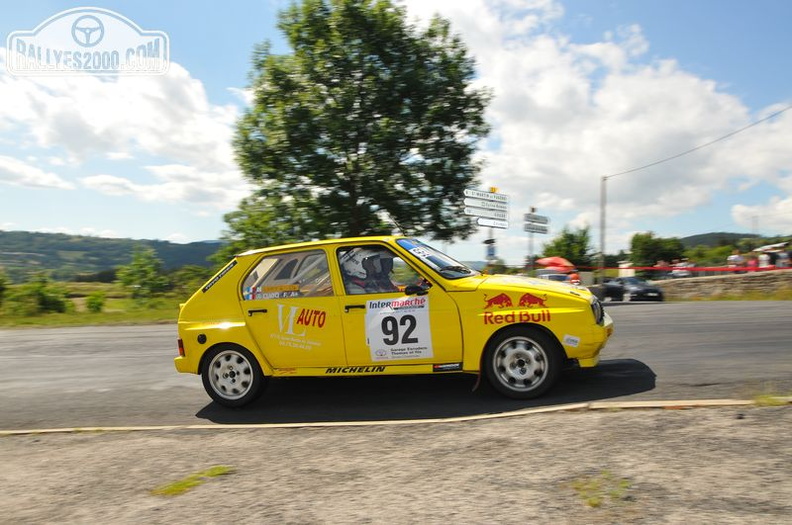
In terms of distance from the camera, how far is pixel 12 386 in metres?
9.48

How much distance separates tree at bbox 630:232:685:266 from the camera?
389 ft

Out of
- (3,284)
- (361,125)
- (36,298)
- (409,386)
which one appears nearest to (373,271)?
(409,386)

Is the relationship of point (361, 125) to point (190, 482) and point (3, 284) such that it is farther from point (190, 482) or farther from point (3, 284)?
point (190, 482)

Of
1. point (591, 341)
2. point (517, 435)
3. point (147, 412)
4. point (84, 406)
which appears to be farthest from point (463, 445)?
point (84, 406)

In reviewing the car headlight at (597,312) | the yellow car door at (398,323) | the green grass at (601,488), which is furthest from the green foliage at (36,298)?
the green grass at (601,488)

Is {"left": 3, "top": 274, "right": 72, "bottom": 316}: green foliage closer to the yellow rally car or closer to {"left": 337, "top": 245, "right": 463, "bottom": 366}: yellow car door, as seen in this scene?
the yellow rally car

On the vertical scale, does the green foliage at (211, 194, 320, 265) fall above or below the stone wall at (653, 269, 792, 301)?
above

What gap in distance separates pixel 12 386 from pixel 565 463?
914cm

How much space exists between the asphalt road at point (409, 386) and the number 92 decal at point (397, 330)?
615 millimetres

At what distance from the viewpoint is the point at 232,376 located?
22.6 ft

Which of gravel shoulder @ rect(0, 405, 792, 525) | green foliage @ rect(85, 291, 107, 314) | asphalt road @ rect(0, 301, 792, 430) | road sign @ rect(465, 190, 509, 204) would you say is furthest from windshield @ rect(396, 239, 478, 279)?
green foliage @ rect(85, 291, 107, 314)

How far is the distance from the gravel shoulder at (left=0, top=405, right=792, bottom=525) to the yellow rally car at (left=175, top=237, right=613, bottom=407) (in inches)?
35.1

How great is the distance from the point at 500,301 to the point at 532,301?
0.32 metres

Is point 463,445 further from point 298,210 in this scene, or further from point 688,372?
point 298,210
